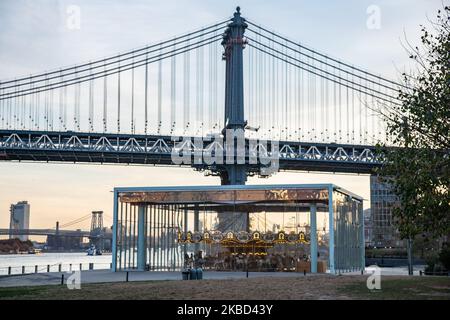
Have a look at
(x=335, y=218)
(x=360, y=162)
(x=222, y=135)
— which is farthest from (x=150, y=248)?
(x=360, y=162)

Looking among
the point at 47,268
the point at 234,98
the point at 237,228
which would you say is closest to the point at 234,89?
the point at 234,98

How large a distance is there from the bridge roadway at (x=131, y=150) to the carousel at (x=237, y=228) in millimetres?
38117

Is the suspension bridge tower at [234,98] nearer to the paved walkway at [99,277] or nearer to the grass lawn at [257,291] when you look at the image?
the paved walkway at [99,277]

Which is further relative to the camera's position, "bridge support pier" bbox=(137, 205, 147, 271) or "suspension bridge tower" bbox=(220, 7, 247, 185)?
"suspension bridge tower" bbox=(220, 7, 247, 185)

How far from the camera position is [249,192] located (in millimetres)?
47969

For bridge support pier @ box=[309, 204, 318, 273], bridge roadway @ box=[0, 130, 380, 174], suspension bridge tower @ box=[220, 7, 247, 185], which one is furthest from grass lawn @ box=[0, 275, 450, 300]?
bridge roadway @ box=[0, 130, 380, 174]

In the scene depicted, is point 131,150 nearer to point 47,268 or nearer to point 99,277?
point 47,268

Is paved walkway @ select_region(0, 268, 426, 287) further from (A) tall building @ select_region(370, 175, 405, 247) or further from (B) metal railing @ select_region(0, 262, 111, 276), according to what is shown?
(A) tall building @ select_region(370, 175, 405, 247)

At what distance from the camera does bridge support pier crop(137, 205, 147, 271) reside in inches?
2019

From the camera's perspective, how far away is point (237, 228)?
165ft

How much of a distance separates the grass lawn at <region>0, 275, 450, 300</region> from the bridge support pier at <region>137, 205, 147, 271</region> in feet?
66.0

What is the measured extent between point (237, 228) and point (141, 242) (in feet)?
22.7
